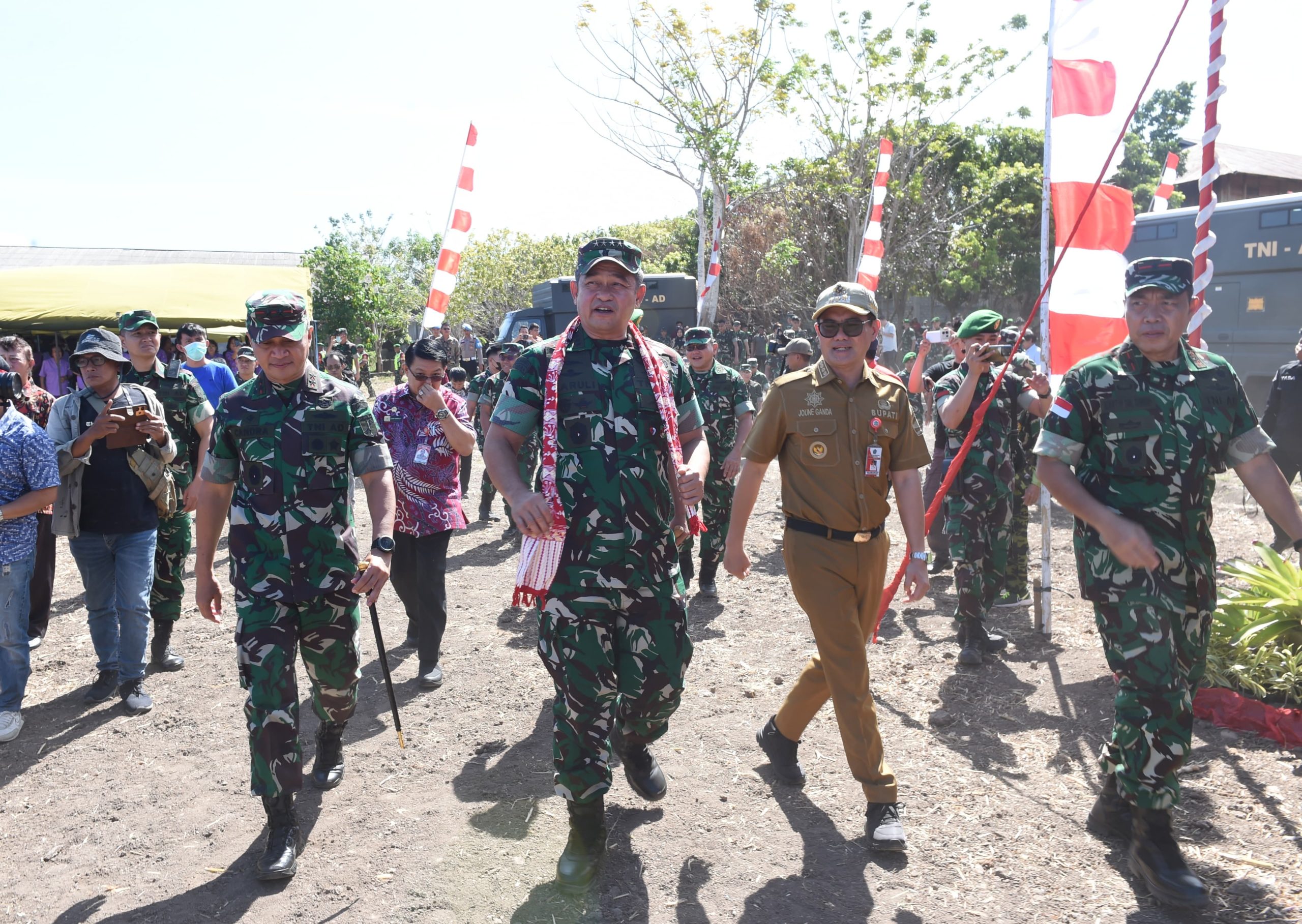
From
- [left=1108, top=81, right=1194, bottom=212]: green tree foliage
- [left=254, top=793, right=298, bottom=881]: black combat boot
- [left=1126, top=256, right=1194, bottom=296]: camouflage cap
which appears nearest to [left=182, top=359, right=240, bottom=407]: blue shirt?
[left=254, top=793, right=298, bottom=881]: black combat boot

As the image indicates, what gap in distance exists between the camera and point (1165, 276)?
11.0ft

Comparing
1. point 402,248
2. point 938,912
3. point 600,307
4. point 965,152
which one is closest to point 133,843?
point 600,307

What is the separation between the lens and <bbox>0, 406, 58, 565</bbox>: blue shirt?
185 inches

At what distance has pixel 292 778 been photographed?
3.65 m

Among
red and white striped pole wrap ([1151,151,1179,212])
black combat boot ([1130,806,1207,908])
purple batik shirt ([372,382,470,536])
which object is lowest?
black combat boot ([1130,806,1207,908])

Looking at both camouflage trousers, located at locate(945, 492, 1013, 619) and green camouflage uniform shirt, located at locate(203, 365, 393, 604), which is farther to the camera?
camouflage trousers, located at locate(945, 492, 1013, 619)

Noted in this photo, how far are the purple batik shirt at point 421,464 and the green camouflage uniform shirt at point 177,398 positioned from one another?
4.29 feet

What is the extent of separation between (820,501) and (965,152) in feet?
99.0

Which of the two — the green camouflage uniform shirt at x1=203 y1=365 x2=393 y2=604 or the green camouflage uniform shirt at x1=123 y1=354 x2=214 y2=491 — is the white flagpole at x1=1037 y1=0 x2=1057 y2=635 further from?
the green camouflage uniform shirt at x1=123 y1=354 x2=214 y2=491

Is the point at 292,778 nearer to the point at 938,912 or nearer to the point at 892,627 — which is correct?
the point at 938,912

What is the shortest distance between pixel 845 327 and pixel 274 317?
Result: 7.36ft

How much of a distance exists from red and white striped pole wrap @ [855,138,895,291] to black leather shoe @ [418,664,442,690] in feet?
15.0

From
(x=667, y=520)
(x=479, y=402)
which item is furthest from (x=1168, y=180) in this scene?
(x=667, y=520)

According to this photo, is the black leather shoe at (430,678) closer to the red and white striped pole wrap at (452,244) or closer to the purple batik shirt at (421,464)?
the purple batik shirt at (421,464)
